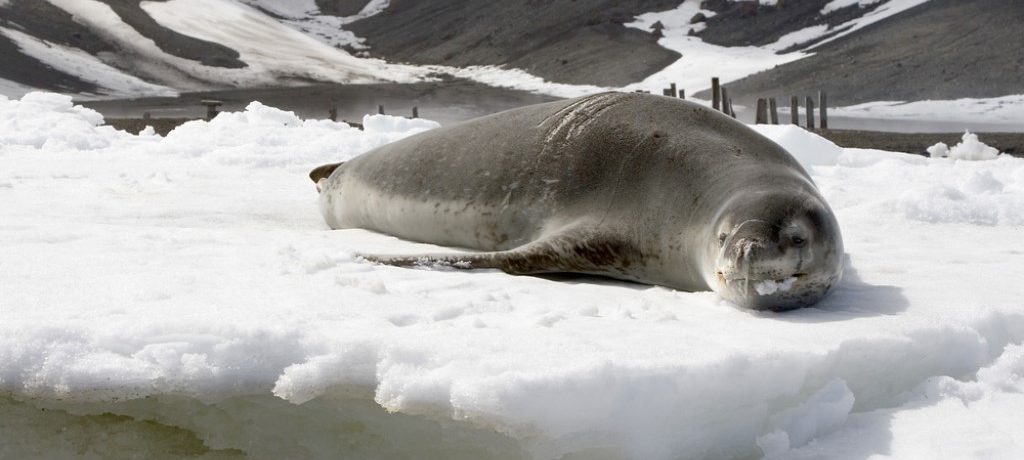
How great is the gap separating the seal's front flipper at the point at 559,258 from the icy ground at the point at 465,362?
91mm

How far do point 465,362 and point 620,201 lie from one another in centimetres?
158

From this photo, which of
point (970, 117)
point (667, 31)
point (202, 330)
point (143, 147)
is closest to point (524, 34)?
point (667, 31)

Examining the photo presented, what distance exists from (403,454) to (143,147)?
5958mm

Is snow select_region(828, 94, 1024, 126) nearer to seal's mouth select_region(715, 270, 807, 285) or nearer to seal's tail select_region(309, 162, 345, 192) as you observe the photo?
seal's tail select_region(309, 162, 345, 192)

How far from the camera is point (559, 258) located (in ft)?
11.7

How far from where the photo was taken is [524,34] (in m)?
53.1

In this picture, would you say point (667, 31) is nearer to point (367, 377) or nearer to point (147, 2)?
point (147, 2)

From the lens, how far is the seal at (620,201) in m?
3.00

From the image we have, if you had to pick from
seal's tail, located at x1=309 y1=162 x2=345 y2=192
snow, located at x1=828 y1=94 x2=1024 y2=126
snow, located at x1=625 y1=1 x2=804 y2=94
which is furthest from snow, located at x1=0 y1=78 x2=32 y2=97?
seal's tail, located at x1=309 y1=162 x2=345 y2=192

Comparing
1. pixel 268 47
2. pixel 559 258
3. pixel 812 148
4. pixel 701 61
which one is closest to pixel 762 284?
pixel 559 258

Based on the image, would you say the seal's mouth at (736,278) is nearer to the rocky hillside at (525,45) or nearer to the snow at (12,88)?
the rocky hillside at (525,45)

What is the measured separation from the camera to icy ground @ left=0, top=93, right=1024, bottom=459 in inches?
82.4

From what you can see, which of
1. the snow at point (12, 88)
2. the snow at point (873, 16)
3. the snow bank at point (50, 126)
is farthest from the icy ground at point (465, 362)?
the snow at point (873, 16)

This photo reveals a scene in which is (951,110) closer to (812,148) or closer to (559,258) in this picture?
(812,148)
